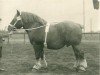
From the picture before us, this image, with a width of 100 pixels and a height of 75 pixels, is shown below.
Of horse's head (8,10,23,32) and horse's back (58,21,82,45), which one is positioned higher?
horse's head (8,10,23,32)

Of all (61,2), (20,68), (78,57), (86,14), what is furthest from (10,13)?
(78,57)

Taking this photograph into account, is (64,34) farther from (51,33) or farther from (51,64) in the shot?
(51,64)

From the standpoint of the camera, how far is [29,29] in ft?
29.8

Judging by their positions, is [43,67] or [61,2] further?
[61,2]

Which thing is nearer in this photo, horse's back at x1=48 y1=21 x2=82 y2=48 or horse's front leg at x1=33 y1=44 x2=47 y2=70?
horse's back at x1=48 y1=21 x2=82 y2=48

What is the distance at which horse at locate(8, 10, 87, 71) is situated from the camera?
345 inches

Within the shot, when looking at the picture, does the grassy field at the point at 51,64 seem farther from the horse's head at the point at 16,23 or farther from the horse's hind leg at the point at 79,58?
the horse's head at the point at 16,23

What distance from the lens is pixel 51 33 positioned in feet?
29.0

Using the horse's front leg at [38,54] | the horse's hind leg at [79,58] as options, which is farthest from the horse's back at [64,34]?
the horse's front leg at [38,54]

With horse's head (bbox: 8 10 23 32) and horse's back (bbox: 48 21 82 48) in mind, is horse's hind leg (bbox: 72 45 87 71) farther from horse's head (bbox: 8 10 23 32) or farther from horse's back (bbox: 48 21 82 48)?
horse's head (bbox: 8 10 23 32)

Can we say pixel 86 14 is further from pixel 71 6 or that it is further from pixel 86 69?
pixel 86 69

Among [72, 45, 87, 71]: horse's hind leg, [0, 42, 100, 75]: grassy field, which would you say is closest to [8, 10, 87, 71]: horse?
[72, 45, 87, 71]: horse's hind leg

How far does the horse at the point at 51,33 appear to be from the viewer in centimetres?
877

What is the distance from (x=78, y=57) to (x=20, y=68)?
2093mm
